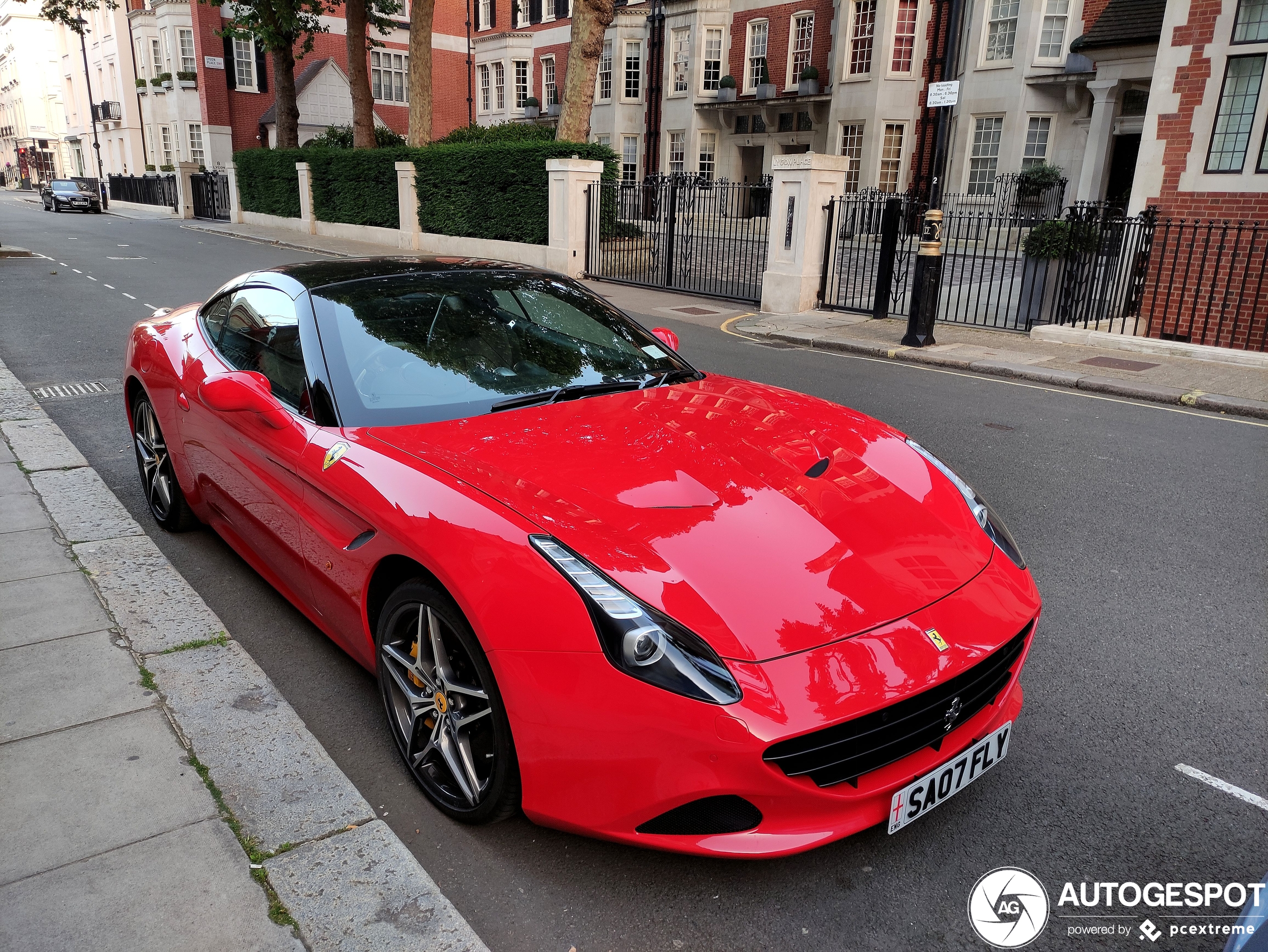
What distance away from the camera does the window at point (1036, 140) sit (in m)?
25.5

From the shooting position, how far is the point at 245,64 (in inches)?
1779

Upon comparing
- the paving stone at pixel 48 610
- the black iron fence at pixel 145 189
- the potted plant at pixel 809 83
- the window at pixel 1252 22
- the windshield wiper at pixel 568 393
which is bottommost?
the paving stone at pixel 48 610

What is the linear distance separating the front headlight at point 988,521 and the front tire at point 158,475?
3.67 metres

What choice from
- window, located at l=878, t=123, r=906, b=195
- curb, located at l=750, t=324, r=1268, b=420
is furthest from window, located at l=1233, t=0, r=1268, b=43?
window, located at l=878, t=123, r=906, b=195

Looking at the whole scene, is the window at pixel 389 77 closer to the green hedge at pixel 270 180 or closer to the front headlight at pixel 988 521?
the green hedge at pixel 270 180

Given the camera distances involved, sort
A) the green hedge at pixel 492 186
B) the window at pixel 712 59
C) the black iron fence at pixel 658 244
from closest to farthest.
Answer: the black iron fence at pixel 658 244 → the green hedge at pixel 492 186 → the window at pixel 712 59

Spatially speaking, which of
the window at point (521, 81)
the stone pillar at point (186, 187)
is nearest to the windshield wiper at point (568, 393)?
the stone pillar at point (186, 187)

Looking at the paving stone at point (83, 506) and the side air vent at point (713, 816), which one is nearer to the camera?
the side air vent at point (713, 816)

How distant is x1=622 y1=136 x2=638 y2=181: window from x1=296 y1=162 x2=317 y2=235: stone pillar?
13.3 meters

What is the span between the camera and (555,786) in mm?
2197

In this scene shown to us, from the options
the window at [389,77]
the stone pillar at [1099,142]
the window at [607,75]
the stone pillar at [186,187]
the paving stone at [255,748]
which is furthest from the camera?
the window at [389,77]

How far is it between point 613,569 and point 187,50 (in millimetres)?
55094

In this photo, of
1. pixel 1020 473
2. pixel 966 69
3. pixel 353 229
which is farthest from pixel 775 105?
pixel 1020 473

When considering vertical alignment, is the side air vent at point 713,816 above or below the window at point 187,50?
below
